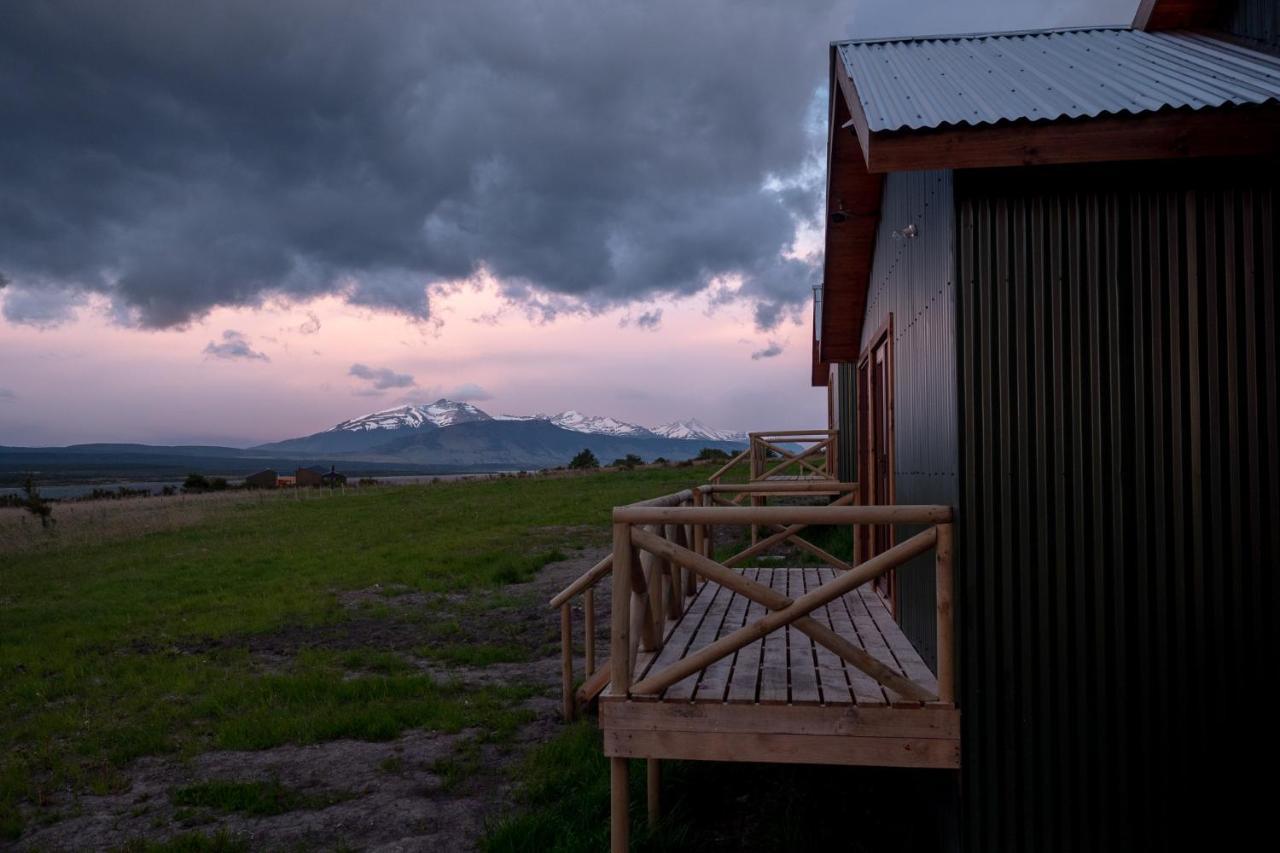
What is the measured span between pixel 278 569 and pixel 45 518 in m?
12.8

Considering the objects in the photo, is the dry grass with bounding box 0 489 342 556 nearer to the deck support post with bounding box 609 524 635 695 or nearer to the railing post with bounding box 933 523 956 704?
the deck support post with bounding box 609 524 635 695

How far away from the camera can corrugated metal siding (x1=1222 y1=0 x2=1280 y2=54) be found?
516cm

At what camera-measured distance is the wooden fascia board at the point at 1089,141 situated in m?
3.67

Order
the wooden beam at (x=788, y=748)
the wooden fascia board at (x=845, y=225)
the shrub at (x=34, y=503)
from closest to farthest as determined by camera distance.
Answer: the wooden beam at (x=788, y=748) → the wooden fascia board at (x=845, y=225) → the shrub at (x=34, y=503)

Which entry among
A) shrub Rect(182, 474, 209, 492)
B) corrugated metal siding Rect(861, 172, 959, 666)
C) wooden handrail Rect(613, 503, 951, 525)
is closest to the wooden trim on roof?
corrugated metal siding Rect(861, 172, 959, 666)

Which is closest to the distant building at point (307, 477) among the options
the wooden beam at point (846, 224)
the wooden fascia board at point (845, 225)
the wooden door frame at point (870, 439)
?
the wooden fascia board at point (845, 225)

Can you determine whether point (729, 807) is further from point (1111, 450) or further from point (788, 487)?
point (788, 487)

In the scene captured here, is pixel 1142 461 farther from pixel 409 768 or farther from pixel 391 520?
pixel 391 520

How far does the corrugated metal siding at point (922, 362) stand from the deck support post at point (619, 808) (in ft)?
6.02

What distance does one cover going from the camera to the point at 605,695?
4.07 meters

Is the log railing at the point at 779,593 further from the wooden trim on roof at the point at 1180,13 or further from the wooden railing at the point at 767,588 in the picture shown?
the wooden trim on roof at the point at 1180,13

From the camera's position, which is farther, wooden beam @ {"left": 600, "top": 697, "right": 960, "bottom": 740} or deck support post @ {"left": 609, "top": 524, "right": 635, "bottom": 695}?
deck support post @ {"left": 609, "top": 524, "right": 635, "bottom": 695}

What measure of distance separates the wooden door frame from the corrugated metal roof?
2.04 meters

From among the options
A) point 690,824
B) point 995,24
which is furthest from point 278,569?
point 995,24
